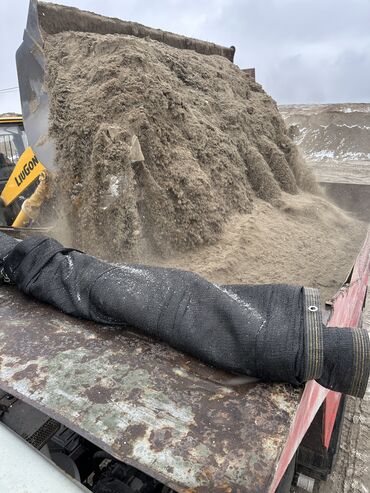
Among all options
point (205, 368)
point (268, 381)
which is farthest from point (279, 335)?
point (205, 368)

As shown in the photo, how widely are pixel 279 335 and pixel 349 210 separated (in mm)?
3810

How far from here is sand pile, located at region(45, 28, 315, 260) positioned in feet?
8.17

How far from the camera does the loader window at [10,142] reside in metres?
3.83

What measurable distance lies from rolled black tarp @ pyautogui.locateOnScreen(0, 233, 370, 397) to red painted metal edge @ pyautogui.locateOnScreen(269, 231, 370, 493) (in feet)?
0.42

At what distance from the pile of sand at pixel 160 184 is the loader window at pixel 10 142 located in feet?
3.43

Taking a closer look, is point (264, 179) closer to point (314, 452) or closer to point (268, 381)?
point (314, 452)

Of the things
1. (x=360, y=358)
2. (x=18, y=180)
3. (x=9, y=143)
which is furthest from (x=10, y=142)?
(x=360, y=358)

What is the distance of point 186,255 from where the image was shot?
266cm

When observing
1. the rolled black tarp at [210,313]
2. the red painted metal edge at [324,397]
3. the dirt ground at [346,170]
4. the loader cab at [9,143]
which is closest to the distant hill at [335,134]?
the dirt ground at [346,170]

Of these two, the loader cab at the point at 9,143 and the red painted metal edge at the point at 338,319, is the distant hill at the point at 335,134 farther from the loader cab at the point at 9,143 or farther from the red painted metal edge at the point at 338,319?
the red painted metal edge at the point at 338,319

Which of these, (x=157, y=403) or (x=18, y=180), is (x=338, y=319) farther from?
(x=18, y=180)

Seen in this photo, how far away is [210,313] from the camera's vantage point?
1168mm

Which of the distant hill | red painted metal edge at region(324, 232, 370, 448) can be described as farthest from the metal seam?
the distant hill

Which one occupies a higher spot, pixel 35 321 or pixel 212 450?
pixel 35 321
